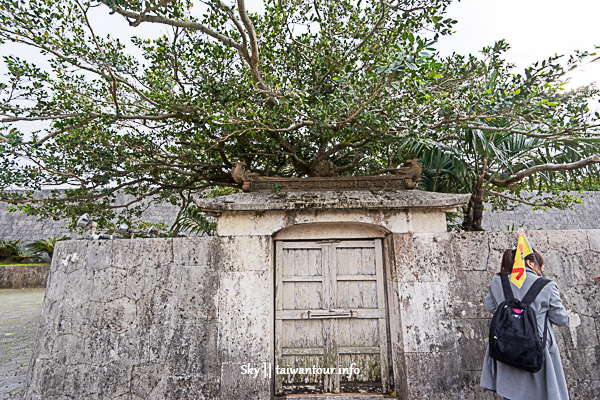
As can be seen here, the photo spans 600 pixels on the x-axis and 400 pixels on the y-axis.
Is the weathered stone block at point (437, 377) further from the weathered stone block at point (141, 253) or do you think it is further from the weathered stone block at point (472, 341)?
the weathered stone block at point (141, 253)

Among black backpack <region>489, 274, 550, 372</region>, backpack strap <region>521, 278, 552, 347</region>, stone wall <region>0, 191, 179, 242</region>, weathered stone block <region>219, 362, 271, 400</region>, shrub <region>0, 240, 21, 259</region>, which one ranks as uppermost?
stone wall <region>0, 191, 179, 242</region>

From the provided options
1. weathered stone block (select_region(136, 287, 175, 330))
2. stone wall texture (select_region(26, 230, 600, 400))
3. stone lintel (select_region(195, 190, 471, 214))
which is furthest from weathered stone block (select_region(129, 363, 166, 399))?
stone lintel (select_region(195, 190, 471, 214))

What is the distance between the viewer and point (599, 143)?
4.07 metres

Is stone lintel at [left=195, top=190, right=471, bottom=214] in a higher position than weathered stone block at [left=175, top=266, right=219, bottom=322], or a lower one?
higher

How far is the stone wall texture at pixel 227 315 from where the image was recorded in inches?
139

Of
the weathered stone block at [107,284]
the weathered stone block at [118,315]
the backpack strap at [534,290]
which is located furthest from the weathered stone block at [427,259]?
the weathered stone block at [107,284]

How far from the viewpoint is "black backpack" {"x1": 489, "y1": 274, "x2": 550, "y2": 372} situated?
253cm

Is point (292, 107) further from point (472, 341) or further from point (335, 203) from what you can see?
point (472, 341)

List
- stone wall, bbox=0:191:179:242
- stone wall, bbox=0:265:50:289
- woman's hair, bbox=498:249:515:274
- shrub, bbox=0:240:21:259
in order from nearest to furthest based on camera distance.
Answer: woman's hair, bbox=498:249:515:274
stone wall, bbox=0:265:50:289
shrub, bbox=0:240:21:259
stone wall, bbox=0:191:179:242

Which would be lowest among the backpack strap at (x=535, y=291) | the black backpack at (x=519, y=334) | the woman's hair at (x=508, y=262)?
the black backpack at (x=519, y=334)

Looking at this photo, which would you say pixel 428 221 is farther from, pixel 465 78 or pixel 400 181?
Answer: pixel 465 78

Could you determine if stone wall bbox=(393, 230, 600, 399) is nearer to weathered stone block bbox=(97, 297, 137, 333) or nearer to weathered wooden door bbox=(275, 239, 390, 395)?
weathered wooden door bbox=(275, 239, 390, 395)

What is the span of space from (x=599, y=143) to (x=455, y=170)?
1.63 metres

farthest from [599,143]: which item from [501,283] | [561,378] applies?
[561,378]
